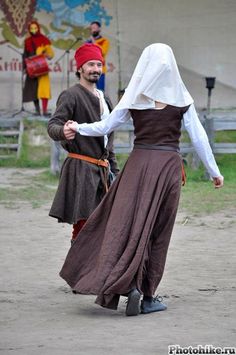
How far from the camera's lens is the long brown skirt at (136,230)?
23.3 ft

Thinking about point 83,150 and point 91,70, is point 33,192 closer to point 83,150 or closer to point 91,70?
point 83,150

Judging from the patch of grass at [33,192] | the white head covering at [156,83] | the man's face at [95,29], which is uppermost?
the white head covering at [156,83]

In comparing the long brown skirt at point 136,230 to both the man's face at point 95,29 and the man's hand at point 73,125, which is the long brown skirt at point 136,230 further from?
the man's face at point 95,29

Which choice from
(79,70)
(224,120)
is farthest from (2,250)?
(224,120)

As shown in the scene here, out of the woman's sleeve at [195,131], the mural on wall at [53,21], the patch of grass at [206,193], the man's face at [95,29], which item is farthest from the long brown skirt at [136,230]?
the mural on wall at [53,21]

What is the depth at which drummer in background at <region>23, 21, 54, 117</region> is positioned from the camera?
2011 cm

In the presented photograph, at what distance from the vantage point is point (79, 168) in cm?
803

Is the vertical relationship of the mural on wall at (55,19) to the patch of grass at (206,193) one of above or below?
above

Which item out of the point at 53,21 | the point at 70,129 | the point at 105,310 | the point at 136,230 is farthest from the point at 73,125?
the point at 53,21

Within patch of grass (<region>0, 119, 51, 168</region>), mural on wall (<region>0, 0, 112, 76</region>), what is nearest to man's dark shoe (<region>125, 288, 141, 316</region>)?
patch of grass (<region>0, 119, 51, 168</region>)

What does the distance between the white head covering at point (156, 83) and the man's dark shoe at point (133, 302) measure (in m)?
1.20

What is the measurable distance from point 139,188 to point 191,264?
2.16 meters

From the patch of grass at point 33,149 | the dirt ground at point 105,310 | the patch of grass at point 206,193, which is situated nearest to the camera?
the dirt ground at point 105,310

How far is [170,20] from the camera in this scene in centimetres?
2078
